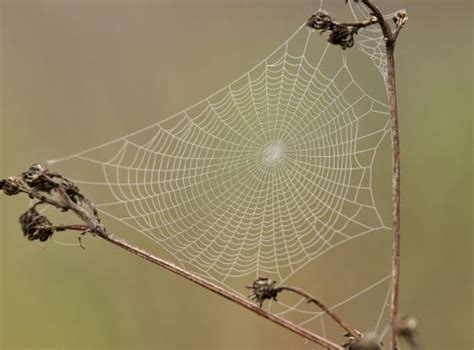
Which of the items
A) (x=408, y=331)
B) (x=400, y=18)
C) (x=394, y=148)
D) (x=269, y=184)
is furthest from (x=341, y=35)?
(x=269, y=184)

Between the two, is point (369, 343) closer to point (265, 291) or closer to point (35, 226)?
point (265, 291)

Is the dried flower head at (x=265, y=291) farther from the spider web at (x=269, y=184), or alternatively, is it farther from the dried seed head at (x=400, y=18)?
the spider web at (x=269, y=184)

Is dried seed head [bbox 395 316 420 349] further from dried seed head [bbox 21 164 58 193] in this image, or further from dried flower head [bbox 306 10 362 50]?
dried seed head [bbox 21 164 58 193]

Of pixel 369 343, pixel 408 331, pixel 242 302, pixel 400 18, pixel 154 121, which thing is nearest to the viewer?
pixel 408 331

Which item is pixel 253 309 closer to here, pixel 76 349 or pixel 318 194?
pixel 318 194

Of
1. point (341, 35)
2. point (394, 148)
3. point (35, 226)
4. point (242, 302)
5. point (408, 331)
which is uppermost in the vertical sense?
point (341, 35)

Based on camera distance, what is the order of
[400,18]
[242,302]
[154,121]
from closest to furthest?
[242,302] < [400,18] < [154,121]

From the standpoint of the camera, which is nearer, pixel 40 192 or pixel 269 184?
pixel 40 192

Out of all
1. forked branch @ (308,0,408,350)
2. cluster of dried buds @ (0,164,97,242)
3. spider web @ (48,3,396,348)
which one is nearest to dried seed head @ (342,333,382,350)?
forked branch @ (308,0,408,350)
